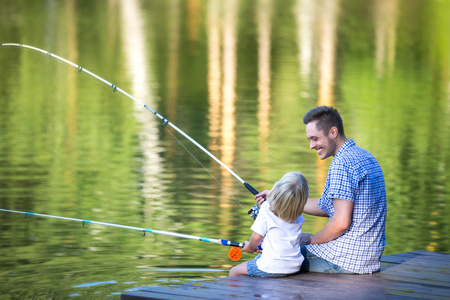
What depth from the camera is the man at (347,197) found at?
5.87m

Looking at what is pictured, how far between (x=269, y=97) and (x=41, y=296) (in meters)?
15.4

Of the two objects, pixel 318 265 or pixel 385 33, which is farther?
pixel 385 33

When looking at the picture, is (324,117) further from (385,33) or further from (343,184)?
(385,33)

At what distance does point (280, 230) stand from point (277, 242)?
0.08 meters

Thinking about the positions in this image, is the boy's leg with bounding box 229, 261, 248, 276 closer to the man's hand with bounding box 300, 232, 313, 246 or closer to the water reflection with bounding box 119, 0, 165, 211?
the man's hand with bounding box 300, 232, 313, 246

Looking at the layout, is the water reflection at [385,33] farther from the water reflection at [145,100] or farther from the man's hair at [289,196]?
the man's hair at [289,196]

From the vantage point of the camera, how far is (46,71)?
26.8 metres

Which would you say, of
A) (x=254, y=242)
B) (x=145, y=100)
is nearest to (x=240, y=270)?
(x=254, y=242)

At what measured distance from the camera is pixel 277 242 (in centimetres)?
589

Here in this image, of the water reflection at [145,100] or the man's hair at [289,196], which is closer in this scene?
the man's hair at [289,196]

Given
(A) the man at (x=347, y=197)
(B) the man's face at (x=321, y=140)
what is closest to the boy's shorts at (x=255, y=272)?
(A) the man at (x=347, y=197)

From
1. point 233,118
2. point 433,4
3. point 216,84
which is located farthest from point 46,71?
point 433,4

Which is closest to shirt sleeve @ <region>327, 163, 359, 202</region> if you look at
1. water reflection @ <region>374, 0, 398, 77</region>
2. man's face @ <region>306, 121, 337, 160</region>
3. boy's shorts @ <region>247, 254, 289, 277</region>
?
man's face @ <region>306, 121, 337, 160</region>

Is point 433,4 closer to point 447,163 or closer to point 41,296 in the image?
point 447,163
